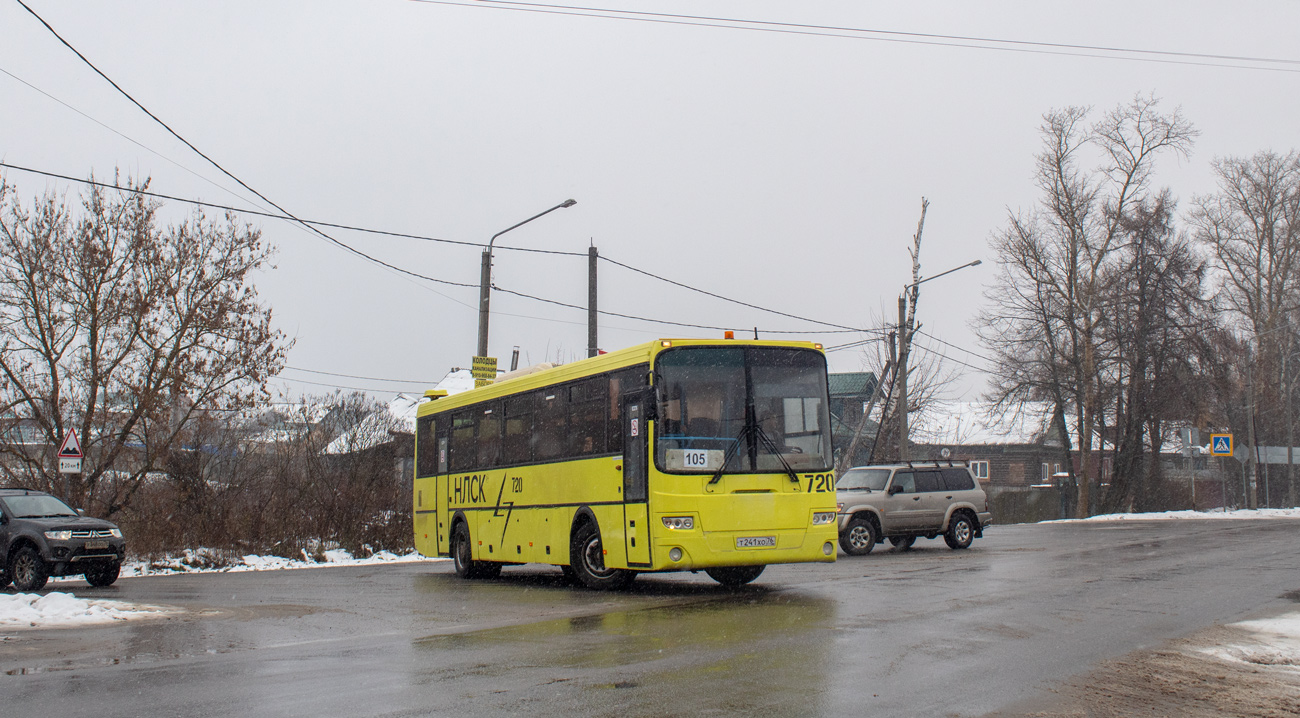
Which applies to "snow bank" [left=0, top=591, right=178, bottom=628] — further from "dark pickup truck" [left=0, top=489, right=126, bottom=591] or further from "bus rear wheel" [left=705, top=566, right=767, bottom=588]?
"bus rear wheel" [left=705, top=566, right=767, bottom=588]

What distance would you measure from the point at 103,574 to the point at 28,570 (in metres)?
1.11

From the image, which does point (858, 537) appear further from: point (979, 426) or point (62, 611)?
point (979, 426)

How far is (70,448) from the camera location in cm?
2141

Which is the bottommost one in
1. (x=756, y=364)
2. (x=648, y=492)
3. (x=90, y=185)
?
(x=648, y=492)

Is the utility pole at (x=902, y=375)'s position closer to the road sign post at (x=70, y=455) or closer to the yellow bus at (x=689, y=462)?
the yellow bus at (x=689, y=462)

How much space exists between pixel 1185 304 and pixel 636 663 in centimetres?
4090

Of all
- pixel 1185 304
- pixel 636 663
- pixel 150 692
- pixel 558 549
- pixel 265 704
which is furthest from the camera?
pixel 1185 304

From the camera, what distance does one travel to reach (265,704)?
6707 millimetres

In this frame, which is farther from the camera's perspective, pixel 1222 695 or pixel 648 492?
pixel 648 492

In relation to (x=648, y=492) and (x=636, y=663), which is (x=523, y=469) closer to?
(x=648, y=492)

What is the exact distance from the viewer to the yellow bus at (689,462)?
42.7 feet

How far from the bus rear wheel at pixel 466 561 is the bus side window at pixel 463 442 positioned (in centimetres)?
100

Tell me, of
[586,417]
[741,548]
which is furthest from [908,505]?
[741,548]

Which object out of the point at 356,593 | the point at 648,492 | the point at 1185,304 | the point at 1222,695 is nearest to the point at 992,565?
the point at 648,492
